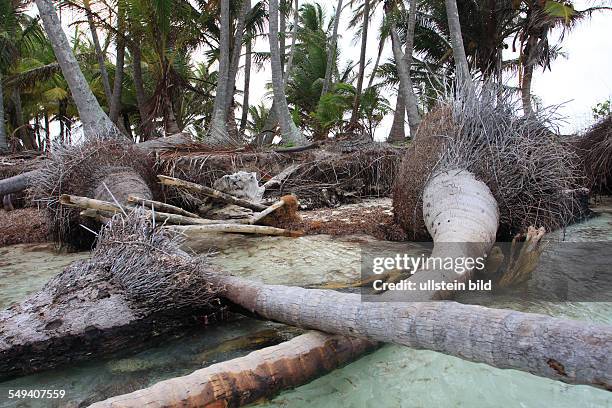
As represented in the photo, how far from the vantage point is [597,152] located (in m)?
9.40

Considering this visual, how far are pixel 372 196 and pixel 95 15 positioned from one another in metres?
10.0

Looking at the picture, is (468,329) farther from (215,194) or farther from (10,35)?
(10,35)

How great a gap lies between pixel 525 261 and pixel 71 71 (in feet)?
31.2

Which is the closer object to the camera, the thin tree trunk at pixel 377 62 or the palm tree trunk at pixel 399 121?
the palm tree trunk at pixel 399 121

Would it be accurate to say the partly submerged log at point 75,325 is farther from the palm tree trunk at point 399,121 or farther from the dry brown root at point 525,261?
the palm tree trunk at point 399,121

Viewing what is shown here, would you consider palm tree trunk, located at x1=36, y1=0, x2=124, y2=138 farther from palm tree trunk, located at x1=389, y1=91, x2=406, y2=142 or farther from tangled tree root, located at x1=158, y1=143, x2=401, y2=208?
palm tree trunk, located at x1=389, y1=91, x2=406, y2=142

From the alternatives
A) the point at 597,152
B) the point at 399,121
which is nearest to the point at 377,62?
the point at 399,121

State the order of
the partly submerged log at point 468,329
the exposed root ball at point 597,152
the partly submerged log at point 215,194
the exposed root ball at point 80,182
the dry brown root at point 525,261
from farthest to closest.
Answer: the exposed root ball at point 597,152
the partly submerged log at point 215,194
the exposed root ball at point 80,182
the dry brown root at point 525,261
the partly submerged log at point 468,329

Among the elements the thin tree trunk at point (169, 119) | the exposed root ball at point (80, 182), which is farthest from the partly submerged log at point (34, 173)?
the thin tree trunk at point (169, 119)

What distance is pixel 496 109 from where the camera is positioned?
16.1 ft

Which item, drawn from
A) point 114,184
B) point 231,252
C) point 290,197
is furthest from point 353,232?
point 114,184

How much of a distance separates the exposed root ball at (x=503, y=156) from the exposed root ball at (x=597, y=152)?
5.20 metres

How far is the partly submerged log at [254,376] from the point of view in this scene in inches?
77.1

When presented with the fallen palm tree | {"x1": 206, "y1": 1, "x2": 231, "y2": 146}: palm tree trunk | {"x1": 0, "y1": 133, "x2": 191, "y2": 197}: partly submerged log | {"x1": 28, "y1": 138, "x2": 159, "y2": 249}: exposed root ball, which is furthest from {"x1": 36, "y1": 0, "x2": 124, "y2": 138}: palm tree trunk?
the fallen palm tree
